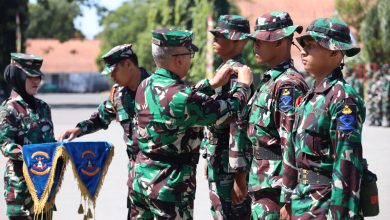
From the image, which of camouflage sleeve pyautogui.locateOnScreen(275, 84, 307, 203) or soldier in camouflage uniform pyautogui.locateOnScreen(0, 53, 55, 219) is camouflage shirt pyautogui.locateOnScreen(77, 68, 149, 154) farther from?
camouflage sleeve pyautogui.locateOnScreen(275, 84, 307, 203)

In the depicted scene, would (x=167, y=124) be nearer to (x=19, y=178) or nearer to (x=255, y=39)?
(x=255, y=39)

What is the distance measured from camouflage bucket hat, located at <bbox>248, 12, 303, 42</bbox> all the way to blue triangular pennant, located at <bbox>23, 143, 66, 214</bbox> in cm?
191

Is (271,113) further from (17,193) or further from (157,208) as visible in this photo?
(17,193)

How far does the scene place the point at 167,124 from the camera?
18.3 feet

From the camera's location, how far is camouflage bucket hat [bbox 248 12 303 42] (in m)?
5.98

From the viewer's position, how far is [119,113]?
289 inches

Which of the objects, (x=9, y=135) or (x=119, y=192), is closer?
(x=9, y=135)

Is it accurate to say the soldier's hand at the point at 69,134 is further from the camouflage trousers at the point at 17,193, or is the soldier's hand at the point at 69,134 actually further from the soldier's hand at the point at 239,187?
the soldier's hand at the point at 239,187

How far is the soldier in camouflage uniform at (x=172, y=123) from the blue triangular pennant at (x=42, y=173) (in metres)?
A: 1.28

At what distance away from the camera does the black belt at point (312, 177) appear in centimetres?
473

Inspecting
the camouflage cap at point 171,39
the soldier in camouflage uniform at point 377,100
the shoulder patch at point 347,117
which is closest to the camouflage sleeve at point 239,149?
the camouflage cap at point 171,39

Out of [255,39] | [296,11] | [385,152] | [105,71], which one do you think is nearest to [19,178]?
[105,71]

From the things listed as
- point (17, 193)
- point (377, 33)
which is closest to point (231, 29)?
point (17, 193)

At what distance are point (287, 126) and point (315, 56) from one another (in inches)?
26.2
